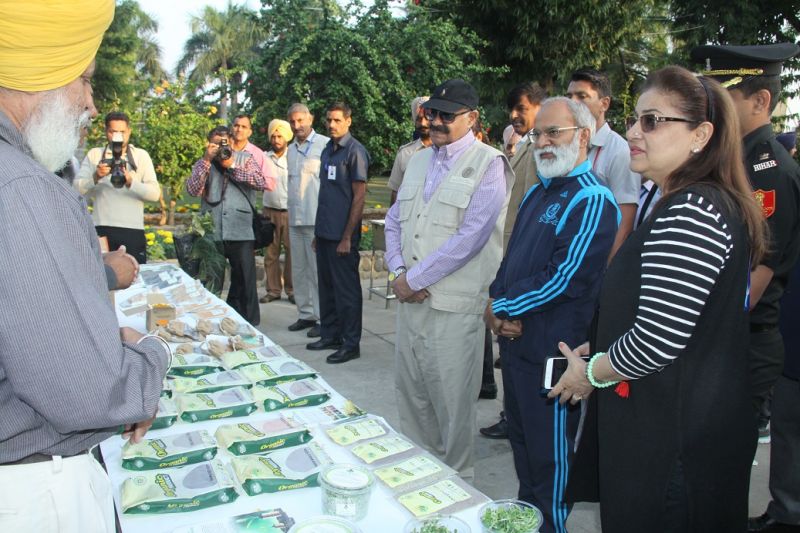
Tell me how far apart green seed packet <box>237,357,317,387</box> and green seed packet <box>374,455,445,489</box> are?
0.75m

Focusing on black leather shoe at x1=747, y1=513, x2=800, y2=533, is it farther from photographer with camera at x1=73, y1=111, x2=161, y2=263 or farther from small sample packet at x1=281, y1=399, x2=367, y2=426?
photographer with camera at x1=73, y1=111, x2=161, y2=263

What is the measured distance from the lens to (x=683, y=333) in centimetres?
160

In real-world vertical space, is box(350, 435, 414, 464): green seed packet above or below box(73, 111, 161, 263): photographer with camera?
below

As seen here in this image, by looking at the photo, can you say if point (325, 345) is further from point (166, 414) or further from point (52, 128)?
point (52, 128)

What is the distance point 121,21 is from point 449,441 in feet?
103

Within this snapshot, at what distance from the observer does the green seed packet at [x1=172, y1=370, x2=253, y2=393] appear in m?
2.33

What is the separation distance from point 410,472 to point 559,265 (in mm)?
1046

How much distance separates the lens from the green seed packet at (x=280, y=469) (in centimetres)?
168

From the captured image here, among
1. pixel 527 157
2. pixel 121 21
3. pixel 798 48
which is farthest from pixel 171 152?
pixel 121 21

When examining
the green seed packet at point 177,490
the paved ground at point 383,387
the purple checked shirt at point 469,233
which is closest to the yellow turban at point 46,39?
the green seed packet at point 177,490

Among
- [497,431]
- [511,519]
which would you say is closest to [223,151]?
[497,431]

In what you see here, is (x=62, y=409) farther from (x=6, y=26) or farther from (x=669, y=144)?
(x=669, y=144)

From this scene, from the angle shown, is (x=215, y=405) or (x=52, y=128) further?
(x=215, y=405)

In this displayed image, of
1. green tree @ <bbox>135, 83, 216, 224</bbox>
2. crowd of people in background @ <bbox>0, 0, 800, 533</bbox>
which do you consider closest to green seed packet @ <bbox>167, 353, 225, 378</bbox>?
crowd of people in background @ <bbox>0, 0, 800, 533</bbox>
